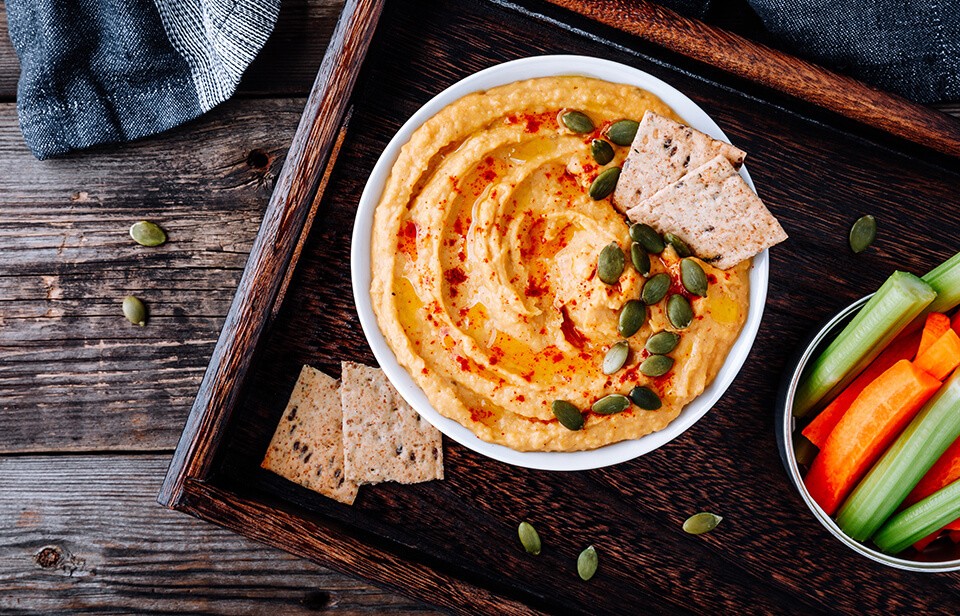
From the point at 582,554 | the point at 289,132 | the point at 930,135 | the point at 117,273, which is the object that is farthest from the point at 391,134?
the point at 930,135

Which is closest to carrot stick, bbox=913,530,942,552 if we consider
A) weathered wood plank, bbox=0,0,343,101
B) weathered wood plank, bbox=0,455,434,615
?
weathered wood plank, bbox=0,455,434,615

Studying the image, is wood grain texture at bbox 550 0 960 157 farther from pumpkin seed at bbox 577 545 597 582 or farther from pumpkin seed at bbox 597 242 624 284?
pumpkin seed at bbox 577 545 597 582

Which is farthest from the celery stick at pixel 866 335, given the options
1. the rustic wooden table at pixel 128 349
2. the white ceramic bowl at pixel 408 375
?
the rustic wooden table at pixel 128 349

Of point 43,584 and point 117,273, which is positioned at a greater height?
point 117,273

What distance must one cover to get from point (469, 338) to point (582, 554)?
1105mm

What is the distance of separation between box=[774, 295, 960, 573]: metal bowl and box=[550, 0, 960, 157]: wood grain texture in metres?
0.84

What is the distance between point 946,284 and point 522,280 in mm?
1514

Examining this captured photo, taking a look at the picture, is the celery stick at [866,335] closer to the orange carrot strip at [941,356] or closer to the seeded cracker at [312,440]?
the orange carrot strip at [941,356]

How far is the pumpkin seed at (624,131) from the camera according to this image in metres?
2.63

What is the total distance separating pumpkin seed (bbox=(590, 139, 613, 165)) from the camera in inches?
102

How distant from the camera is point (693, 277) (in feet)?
8.46

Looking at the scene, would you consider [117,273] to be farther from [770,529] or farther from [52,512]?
Answer: [770,529]

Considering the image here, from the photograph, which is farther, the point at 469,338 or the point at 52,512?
the point at 52,512

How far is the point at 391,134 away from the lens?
3.09 meters
